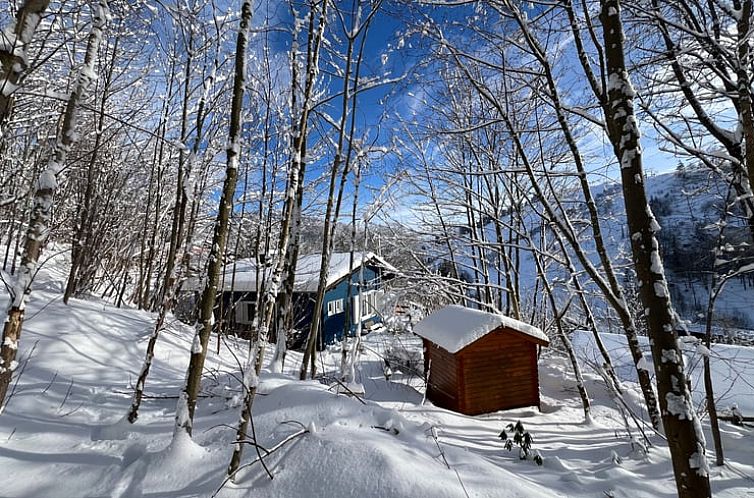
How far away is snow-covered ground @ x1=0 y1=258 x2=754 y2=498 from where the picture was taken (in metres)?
2.00

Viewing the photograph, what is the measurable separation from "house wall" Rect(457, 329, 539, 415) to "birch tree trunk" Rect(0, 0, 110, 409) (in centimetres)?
559

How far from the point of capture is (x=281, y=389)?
3.39m

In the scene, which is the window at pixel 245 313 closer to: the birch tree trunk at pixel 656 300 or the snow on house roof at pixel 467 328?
the snow on house roof at pixel 467 328

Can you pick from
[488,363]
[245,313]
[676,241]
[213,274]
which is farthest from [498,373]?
[676,241]

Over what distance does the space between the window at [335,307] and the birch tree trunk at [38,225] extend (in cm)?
1362

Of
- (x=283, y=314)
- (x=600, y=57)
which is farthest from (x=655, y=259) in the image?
(x=283, y=314)

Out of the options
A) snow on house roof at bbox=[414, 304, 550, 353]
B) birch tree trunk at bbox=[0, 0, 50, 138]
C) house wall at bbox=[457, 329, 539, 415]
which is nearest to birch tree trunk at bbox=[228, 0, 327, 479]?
birch tree trunk at bbox=[0, 0, 50, 138]

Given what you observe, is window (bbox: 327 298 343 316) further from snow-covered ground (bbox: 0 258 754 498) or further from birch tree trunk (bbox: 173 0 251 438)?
birch tree trunk (bbox: 173 0 251 438)

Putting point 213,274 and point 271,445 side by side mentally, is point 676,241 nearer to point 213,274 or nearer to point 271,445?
point 271,445

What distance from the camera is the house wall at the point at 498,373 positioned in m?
6.10

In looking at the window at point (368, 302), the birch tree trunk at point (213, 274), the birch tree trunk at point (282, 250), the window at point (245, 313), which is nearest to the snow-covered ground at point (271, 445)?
the birch tree trunk at point (213, 274)

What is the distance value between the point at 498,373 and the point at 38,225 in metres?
6.55

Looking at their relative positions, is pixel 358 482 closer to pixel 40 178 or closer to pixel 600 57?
pixel 40 178

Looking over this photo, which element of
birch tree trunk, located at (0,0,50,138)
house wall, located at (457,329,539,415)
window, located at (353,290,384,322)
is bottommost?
house wall, located at (457,329,539,415)
